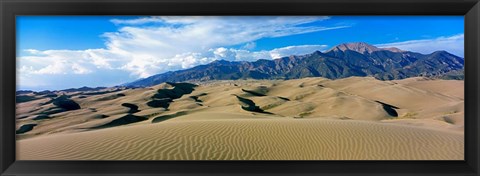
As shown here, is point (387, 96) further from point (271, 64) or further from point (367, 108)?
point (271, 64)

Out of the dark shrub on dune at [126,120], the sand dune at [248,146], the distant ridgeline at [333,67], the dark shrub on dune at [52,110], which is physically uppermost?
the distant ridgeline at [333,67]

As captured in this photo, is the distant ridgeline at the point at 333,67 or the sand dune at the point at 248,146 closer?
the sand dune at the point at 248,146

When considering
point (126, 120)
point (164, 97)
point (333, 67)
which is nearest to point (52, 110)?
point (126, 120)

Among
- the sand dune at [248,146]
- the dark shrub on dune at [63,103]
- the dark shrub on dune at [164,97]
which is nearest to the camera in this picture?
the sand dune at [248,146]

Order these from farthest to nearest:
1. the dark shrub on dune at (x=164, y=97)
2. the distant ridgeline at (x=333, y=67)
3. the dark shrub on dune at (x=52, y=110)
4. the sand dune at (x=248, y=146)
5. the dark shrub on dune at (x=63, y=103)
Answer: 1. the distant ridgeline at (x=333, y=67)
2. the dark shrub on dune at (x=164, y=97)
3. the dark shrub on dune at (x=63, y=103)
4. the dark shrub on dune at (x=52, y=110)
5. the sand dune at (x=248, y=146)
